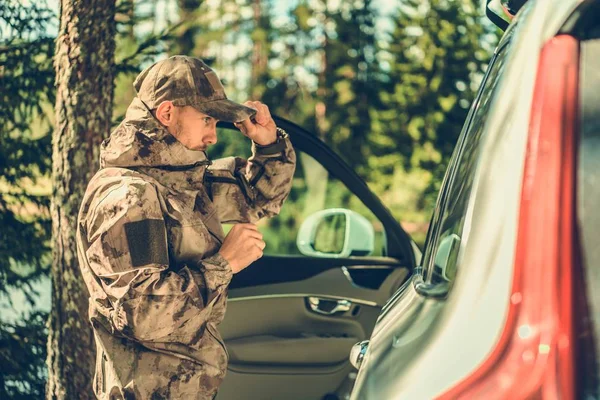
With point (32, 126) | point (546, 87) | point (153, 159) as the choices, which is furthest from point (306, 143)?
point (546, 87)

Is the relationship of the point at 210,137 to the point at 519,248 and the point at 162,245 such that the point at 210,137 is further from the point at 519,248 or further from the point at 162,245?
the point at 519,248

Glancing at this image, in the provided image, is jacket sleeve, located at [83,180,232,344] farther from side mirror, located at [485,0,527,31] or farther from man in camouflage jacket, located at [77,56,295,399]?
side mirror, located at [485,0,527,31]

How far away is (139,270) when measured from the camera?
298cm

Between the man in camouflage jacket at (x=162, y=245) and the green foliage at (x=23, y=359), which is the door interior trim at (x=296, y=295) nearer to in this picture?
the man in camouflage jacket at (x=162, y=245)

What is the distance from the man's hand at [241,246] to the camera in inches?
125

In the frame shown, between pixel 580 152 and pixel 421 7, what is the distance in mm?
27056

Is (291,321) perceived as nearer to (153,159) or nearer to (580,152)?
(153,159)

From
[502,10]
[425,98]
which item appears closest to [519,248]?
[502,10]

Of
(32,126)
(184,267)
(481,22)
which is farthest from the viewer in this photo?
(481,22)

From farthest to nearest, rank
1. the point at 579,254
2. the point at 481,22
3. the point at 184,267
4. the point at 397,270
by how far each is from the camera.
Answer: the point at 481,22, the point at 397,270, the point at 184,267, the point at 579,254

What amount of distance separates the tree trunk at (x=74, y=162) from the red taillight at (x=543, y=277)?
3.74 meters

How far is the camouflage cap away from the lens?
329 cm

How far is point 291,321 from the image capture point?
446 cm

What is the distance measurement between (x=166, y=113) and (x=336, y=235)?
167 cm
